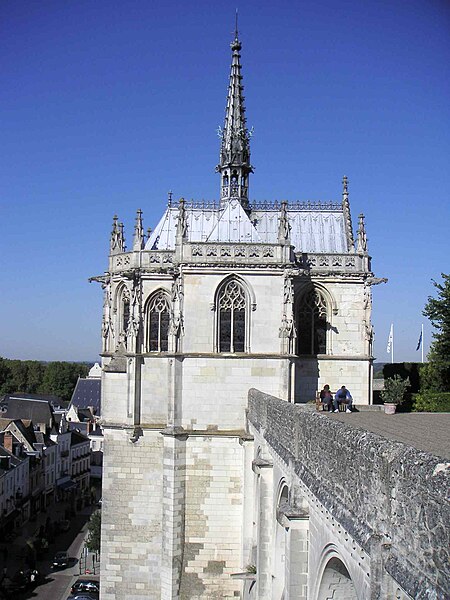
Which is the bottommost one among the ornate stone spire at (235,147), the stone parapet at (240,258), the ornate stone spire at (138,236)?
the stone parapet at (240,258)

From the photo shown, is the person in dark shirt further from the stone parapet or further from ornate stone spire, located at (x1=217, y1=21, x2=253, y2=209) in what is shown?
ornate stone spire, located at (x1=217, y1=21, x2=253, y2=209)

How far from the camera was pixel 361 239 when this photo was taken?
30891mm

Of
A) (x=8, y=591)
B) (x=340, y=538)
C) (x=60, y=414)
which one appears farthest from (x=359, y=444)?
(x=60, y=414)

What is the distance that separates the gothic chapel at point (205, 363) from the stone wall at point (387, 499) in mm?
14726

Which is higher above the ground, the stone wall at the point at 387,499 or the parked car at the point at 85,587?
the stone wall at the point at 387,499

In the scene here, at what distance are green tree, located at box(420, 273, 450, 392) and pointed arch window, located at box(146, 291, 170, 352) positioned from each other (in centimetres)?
1512

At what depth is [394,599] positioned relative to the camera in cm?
809

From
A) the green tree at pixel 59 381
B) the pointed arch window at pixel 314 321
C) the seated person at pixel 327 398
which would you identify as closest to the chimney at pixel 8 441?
the pointed arch window at pixel 314 321

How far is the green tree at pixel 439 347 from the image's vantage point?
39.1 m

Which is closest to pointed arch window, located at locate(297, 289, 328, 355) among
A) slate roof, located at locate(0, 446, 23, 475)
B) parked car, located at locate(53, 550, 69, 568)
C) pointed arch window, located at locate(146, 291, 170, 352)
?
pointed arch window, located at locate(146, 291, 170, 352)

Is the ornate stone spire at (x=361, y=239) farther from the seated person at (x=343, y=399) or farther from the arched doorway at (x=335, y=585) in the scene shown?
the arched doorway at (x=335, y=585)

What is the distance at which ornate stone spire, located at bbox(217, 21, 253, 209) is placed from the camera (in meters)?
36.4

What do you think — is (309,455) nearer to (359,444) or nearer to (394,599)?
(359,444)

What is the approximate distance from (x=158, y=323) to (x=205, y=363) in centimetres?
372
